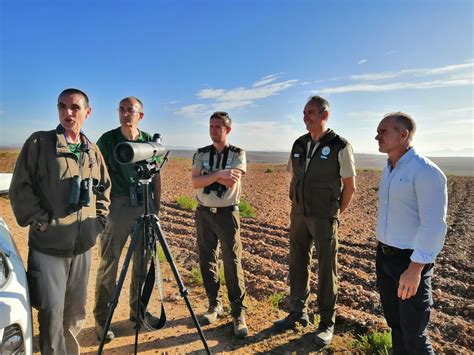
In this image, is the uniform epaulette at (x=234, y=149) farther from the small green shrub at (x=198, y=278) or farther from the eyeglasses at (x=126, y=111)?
the small green shrub at (x=198, y=278)

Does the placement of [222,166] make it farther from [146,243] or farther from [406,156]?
[406,156]

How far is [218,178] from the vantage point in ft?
12.1

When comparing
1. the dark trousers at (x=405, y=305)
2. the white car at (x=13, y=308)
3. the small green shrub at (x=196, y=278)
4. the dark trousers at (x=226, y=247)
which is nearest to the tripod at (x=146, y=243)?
the white car at (x=13, y=308)

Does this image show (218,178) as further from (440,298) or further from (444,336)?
(440,298)

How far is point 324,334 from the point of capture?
356 centimetres

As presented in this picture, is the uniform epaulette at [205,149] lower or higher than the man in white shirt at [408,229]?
higher

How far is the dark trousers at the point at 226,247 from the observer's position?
3803 millimetres

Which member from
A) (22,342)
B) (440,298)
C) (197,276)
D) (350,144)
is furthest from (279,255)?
(22,342)

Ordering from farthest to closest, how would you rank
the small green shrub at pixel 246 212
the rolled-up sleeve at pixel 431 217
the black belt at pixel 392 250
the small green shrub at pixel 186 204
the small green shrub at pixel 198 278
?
1. the small green shrub at pixel 186 204
2. the small green shrub at pixel 246 212
3. the small green shrub at pixel 198 278
4. the black belt at pixel 392 250
5. the rolled-up sleeve at pixel 431 217

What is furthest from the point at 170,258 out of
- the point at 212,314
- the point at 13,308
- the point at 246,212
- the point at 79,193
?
the point at 246,212

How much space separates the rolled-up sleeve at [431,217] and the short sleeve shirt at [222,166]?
1.88 m

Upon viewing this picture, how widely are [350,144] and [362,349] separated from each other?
1993mm

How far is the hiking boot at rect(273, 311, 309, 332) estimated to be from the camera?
382 centimetres

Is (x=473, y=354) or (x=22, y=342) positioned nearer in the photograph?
(x=22, y=342)
